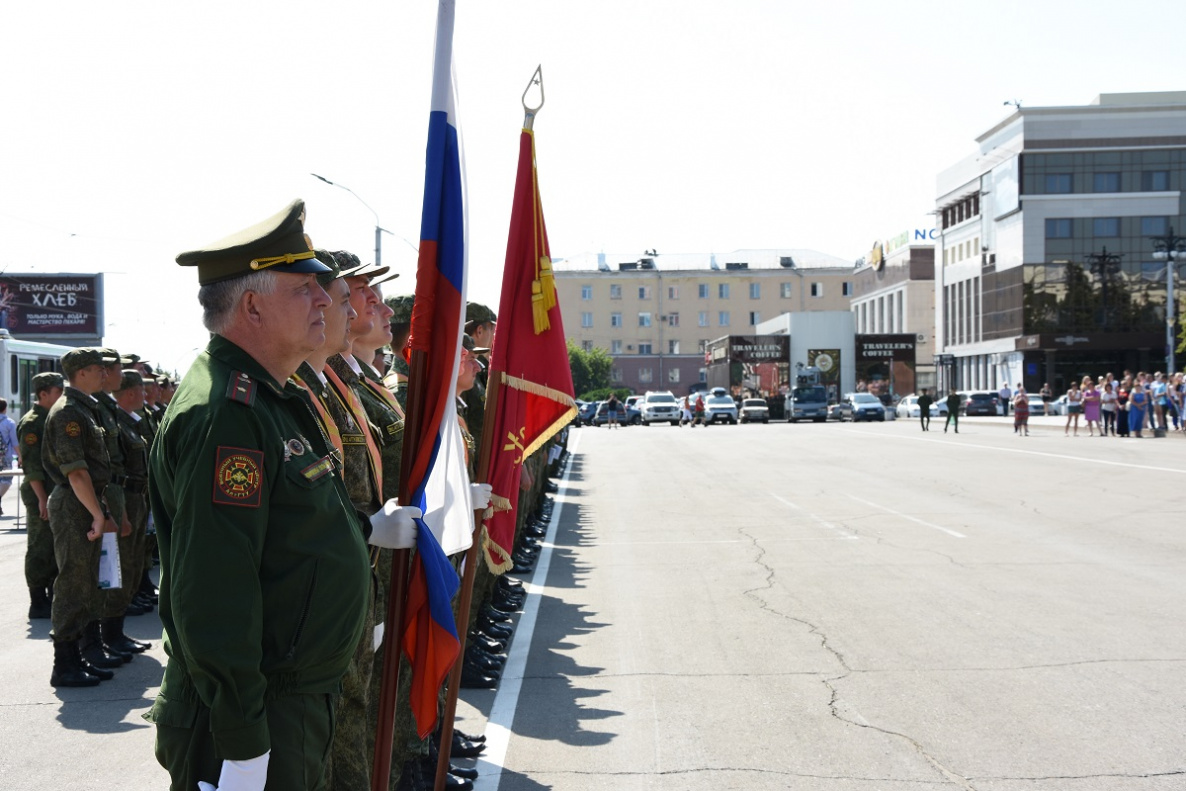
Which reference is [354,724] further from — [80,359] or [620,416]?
[620,416]

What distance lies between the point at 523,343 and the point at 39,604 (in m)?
6.46

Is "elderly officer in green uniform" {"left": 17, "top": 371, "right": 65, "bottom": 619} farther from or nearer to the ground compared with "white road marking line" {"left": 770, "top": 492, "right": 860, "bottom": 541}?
farther from the ground

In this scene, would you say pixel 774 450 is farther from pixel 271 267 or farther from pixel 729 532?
pixel 271 267

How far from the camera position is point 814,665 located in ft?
22.8

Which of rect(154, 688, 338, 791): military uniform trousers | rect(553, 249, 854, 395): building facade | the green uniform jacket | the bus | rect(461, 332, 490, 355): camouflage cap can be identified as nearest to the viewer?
the green uniform jacket

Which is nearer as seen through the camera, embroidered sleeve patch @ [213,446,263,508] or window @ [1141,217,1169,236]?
embroidered sleeve patch @ [213,446,263,508]

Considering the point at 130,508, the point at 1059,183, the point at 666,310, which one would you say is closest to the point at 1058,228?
the point at 1059,183

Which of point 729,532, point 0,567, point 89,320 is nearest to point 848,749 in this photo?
point 729,532

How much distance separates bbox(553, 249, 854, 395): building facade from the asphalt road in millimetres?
97873

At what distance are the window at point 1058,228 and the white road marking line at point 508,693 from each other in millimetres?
68373

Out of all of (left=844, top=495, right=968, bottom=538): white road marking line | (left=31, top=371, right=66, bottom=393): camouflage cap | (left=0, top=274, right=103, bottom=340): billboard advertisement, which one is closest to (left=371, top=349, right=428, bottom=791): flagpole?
(left=31, top=371, right=66, bottom=393): camouflage cap

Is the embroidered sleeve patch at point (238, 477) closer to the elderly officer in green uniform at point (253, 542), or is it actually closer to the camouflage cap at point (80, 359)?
the elderly officer in green uniform at point (253, 542)

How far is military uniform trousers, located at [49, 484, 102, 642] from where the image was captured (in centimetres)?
698

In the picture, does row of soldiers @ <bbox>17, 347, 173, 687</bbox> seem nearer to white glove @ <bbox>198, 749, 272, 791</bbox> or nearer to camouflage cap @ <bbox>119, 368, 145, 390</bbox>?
camouflage cap @ <bbox>119, 368, 145, 390</bbox>
